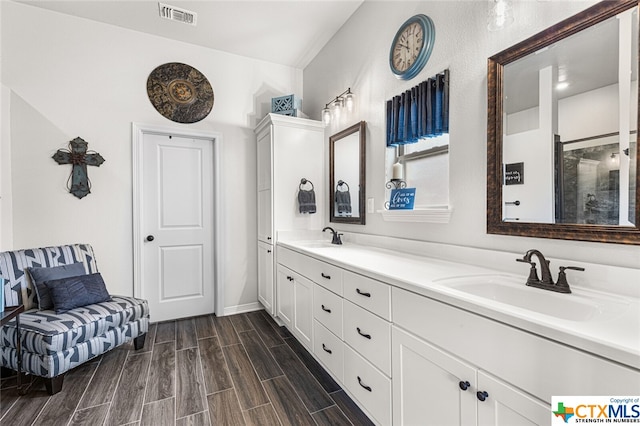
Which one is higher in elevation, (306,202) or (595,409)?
(306,202)

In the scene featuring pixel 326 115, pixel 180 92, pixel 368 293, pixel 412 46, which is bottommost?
pixel 368 293

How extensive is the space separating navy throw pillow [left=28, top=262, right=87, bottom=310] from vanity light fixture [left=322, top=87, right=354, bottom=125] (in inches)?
106

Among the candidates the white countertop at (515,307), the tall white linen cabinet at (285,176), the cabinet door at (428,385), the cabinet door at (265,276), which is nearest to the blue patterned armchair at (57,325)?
the cabinet door at (265,276)

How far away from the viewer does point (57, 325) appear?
1.92 meters

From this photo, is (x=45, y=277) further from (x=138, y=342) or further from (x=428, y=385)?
(x=428, y=385)

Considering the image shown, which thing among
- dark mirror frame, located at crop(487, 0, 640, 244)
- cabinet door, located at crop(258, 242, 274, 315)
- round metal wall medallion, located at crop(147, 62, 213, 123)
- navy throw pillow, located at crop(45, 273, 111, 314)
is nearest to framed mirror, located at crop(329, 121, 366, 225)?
cabinet door, located at crop(258, 242, 274, 315)

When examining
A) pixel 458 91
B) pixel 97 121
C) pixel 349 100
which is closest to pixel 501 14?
pixel 458 91

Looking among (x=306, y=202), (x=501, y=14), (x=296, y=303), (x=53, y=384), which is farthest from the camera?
(x=306, y=202)

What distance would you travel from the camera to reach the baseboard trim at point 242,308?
3.33 m

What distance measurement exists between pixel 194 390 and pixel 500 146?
239 centimetres

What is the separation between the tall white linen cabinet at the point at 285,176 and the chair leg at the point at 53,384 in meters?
1.66

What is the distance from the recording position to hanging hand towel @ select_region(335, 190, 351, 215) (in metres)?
2.73

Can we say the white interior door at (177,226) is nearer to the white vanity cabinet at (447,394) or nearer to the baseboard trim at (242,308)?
the baseboard trim at (242,308)

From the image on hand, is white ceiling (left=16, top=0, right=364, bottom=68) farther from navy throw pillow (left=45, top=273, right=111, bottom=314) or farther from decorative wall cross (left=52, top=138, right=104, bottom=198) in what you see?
navy throw pillow (left=45, top=273, right=111, bottom=314)
